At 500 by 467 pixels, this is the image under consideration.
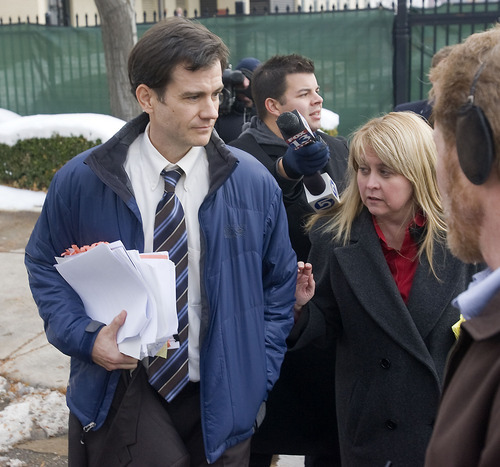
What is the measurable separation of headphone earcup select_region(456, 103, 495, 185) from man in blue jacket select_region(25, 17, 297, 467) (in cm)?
129

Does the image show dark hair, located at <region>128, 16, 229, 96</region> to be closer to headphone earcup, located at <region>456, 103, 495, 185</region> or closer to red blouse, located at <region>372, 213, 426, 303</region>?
red blouse, located at <region>372, 213, 426, 303</region>

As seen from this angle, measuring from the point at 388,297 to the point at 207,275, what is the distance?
0.69 m

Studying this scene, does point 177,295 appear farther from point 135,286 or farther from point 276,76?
point 276,76

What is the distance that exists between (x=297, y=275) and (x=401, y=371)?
0.50 m

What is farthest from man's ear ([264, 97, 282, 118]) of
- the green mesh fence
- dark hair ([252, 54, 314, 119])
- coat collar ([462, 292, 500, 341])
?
the green mesh fence

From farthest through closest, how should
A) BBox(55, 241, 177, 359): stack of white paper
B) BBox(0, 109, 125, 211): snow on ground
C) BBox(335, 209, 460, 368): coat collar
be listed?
BBox(0, 109, 125, 211): snow on ground, BBox(335, 209, 460, 368): coat collar, BBox(55, 241, 177, 359): stack of white paper

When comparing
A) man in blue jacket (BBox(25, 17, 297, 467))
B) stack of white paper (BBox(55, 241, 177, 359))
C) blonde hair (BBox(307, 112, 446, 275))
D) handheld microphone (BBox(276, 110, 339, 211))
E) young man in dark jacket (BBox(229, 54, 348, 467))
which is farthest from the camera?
young man in dark jacket (BBox(229, 54, 348, 467))

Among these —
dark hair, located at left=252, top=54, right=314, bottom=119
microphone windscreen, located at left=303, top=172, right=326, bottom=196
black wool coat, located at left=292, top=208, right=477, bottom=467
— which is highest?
dark hair, located at left=252, top=54, right=314, bottom=119

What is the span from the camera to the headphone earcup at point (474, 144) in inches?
49.7

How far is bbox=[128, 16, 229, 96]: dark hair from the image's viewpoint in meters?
2.51

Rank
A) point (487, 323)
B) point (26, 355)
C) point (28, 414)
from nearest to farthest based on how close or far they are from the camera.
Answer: point (487, 323) < point (28, 414) < point (26, 355)

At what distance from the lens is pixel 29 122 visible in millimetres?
9820

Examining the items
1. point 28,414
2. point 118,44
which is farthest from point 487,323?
point 118,44

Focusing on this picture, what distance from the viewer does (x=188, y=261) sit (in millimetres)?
2545
